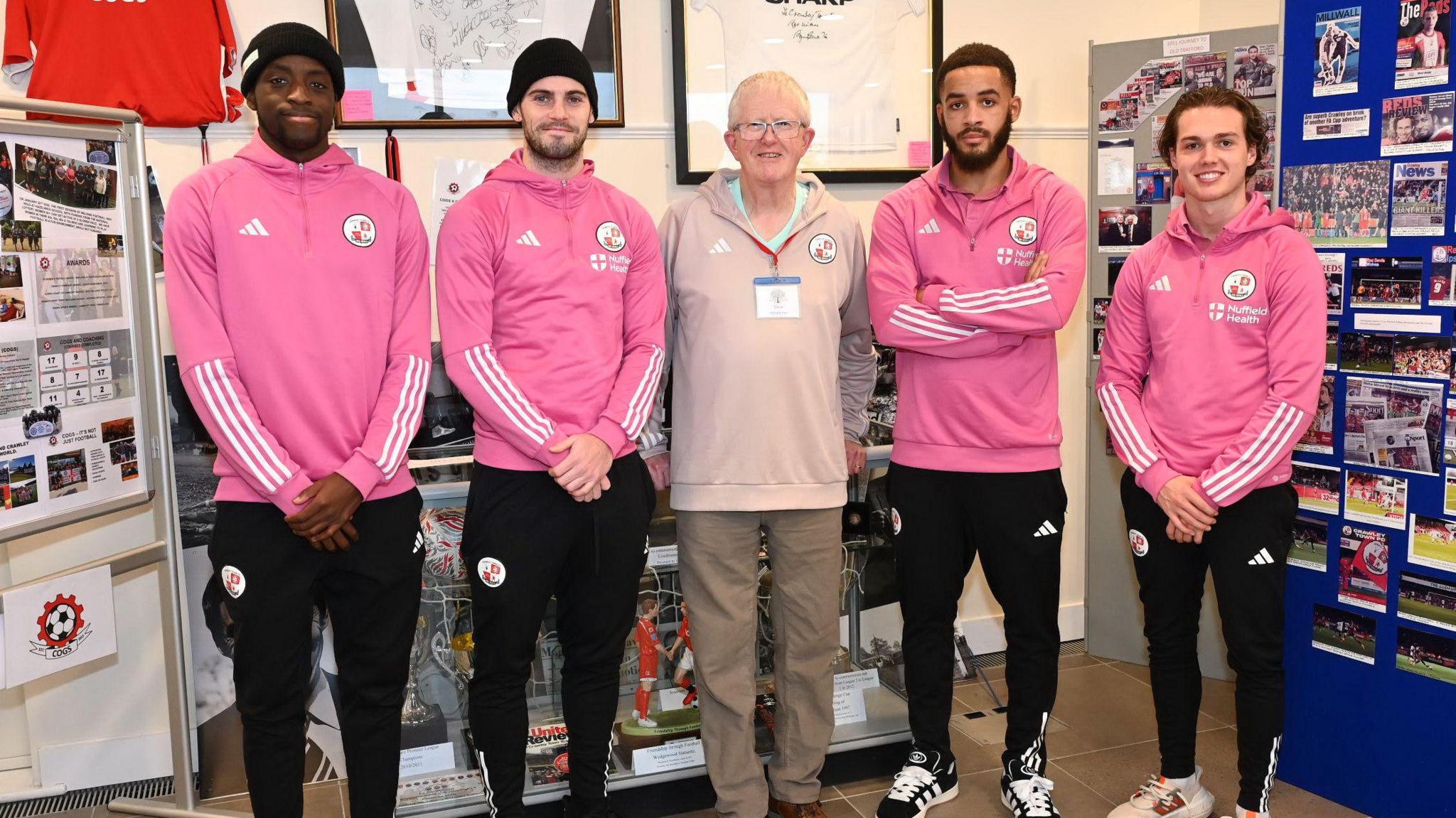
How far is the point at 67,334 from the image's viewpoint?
7.79 ft

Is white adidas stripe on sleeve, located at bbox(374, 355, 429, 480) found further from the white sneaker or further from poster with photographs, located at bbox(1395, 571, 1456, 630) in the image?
poster with photographs, located at bbox(1395, 571, 1456, 630)

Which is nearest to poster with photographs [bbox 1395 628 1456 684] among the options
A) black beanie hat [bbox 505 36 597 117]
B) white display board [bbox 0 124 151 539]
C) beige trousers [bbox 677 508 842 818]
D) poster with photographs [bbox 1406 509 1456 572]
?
poster with photographs [bbox 1406 509 1456 572]

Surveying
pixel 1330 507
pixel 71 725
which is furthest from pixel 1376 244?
pixel 71 725

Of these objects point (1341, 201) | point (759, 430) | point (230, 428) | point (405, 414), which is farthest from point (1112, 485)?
point (230, 428)

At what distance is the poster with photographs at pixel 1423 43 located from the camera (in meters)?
2.35

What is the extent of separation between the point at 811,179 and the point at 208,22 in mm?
1671

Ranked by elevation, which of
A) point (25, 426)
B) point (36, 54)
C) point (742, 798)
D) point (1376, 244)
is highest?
point (36, 54)

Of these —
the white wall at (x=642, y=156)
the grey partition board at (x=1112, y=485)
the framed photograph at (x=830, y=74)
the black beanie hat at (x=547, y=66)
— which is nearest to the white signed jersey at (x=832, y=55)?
the framed photograph at (x=830, y=74)

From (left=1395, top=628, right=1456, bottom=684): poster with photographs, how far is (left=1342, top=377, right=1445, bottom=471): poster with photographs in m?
0.33

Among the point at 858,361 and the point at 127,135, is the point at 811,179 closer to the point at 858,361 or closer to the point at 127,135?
the point at 858,361

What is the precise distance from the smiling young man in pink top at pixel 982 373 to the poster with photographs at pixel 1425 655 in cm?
80

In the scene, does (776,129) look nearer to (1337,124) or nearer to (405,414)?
(405,414)

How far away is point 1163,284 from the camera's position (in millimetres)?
2447

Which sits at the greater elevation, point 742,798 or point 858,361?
point 858,361
